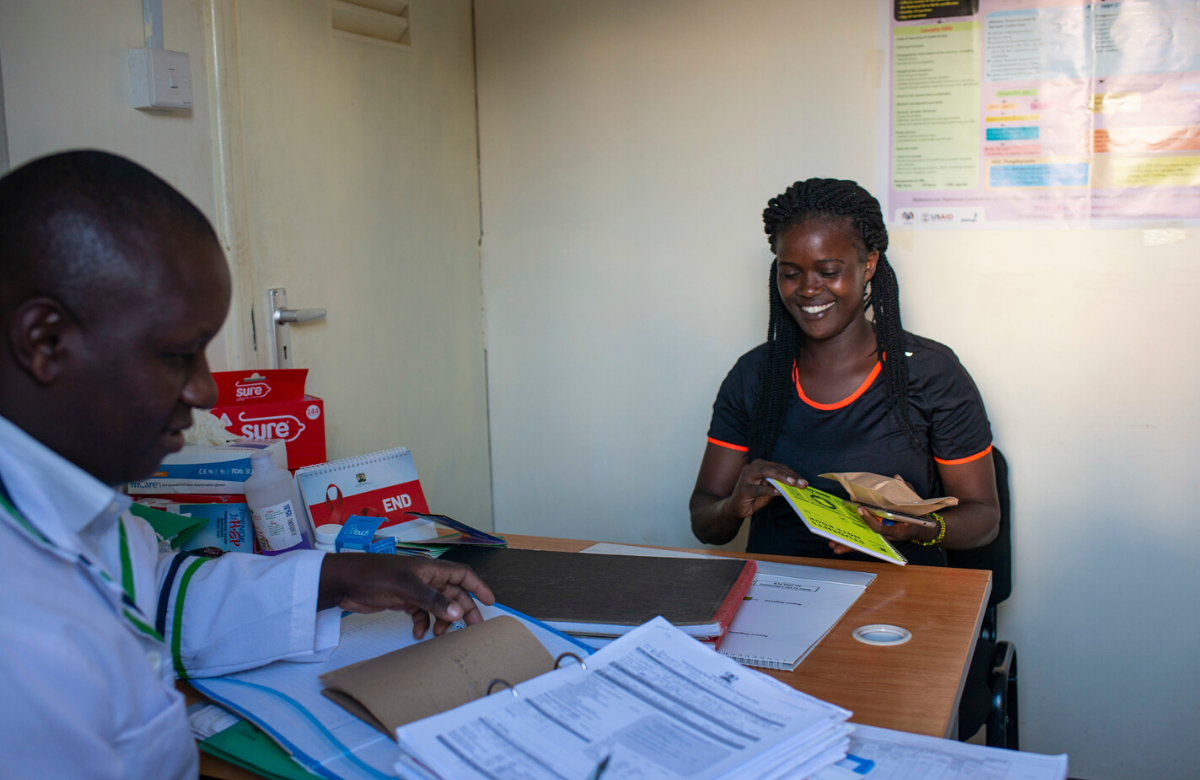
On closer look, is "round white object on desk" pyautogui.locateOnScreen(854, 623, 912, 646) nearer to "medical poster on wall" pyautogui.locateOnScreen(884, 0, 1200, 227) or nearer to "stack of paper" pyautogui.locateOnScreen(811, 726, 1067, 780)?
"stack of paper" pyautogui.locateOnScreen(811, 726, 1067, 780)

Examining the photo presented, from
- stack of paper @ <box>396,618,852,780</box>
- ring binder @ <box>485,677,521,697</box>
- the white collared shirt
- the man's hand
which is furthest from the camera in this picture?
the man's hand

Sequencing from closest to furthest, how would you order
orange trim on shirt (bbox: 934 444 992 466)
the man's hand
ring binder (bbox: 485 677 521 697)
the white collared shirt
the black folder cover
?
the white collared shirt < ring binder (bbox: 485 677 521 697) < the man's hand < the black folder cover < orange trim on shirt (bbox: 934 444 992 466)

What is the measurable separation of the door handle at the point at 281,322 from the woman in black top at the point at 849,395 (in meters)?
1.06

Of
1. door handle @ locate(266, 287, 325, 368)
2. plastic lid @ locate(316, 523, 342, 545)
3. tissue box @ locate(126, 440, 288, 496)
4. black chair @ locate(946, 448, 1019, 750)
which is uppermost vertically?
door handle @ locate(266, 287, 325, 368)

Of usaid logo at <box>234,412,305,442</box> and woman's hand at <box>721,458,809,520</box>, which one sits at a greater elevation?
usaid logo at <box>234,412,305,442</box>

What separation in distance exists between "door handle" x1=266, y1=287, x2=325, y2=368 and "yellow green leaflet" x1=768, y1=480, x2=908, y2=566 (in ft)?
4.01

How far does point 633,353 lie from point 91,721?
2.14m

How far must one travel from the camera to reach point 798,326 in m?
2.15

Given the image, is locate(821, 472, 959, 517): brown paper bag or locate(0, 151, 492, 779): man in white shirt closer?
locate(0, 151, 492, 779): man in white shirt

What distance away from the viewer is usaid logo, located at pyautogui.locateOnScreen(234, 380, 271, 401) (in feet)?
6.17

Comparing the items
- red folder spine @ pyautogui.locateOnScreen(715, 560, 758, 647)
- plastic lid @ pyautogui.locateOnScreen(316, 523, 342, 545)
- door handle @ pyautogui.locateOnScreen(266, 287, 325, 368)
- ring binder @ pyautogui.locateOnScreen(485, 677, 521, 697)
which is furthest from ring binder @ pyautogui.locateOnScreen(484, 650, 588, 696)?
door handle @ pyautogui.locateOnScreen(266, 287, 325, 368)

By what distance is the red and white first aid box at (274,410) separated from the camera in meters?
1.83

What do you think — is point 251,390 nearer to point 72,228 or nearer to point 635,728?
point 72,228

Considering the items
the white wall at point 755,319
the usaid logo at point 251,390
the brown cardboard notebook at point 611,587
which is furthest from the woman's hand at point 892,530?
the usaid logo at point 251,390
